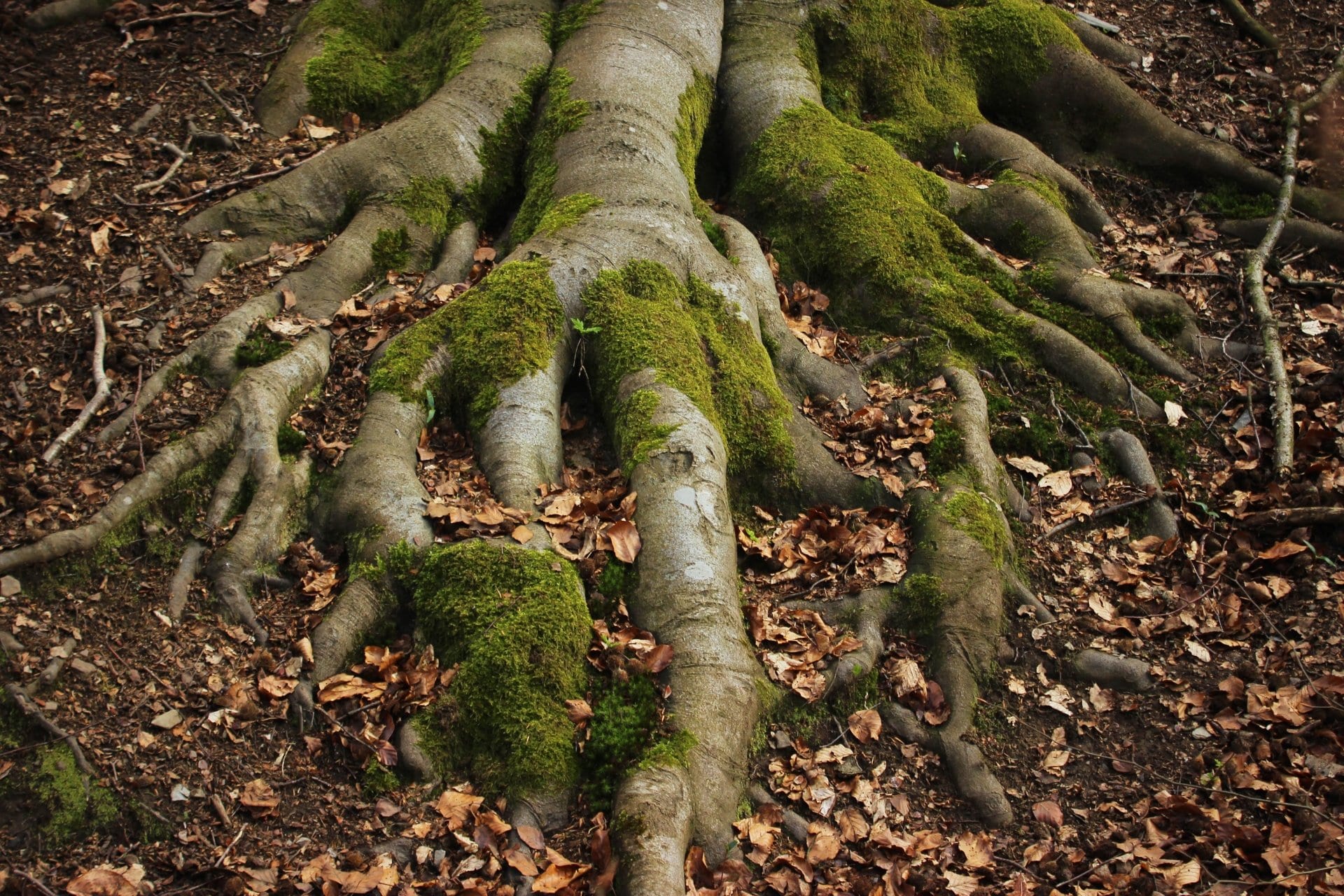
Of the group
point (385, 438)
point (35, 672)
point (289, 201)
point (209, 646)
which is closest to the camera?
point (35, 672)

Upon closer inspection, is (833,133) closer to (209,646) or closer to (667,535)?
(667,535)

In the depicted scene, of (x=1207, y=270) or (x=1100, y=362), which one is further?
(x=1207, y=270)

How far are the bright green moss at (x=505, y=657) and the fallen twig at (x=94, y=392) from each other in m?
1.94

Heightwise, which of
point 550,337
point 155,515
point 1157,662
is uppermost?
point 550,337

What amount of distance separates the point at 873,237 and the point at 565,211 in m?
2.22

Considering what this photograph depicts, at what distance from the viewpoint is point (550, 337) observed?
18.6 ft

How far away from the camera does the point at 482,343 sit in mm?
5602

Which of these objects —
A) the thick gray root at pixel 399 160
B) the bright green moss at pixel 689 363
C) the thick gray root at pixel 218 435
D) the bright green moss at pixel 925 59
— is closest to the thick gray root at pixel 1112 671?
the bright green moss at pixel 689 363

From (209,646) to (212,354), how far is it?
1.77 m

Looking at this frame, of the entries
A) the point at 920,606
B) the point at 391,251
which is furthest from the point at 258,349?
the point at 920,606

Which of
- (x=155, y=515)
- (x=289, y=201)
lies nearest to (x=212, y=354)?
(x=155, y=515)

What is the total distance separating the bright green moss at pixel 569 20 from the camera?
767 cm

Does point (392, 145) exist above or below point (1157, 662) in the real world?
above

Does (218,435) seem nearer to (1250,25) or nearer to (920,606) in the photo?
(920,606)
